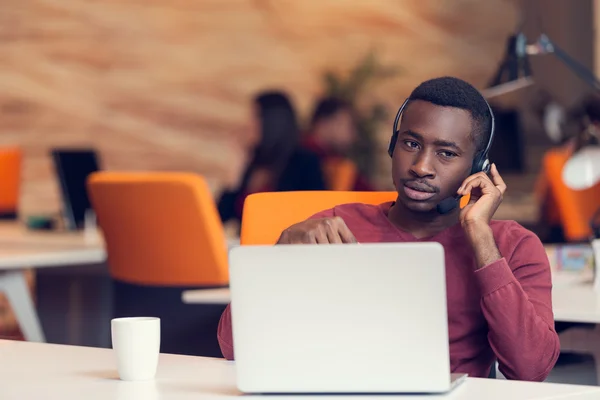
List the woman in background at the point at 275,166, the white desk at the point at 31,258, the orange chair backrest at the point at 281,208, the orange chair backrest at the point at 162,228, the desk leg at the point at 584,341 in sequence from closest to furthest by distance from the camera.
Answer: the orange chair backrest at the point at 281,208
the desk leg at the point at 584,341
the orange chair backrest at the point at 162,228
the white desk at the point at 31,258
the woman in background at the point at 275,166

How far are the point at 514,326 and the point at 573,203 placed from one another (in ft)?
11.6

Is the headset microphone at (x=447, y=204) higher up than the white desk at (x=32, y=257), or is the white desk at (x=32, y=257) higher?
the headset microphone at (x=447, y=204)

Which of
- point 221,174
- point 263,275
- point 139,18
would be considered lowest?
point 221,174

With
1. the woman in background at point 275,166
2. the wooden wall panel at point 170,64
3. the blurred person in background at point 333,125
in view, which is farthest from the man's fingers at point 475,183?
the wooden wall panel at point 170,64

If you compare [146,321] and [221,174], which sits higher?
[146,321]

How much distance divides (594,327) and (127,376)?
1319mm

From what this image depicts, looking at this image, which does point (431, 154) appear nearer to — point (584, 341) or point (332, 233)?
point (332, 233)

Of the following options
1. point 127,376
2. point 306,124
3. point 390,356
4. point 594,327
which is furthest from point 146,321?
point 306,124

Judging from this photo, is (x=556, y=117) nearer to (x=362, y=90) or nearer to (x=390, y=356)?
(x=362, y=90)

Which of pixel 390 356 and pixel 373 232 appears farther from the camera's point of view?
pixel 373 232

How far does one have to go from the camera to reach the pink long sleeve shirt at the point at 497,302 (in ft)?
5.70

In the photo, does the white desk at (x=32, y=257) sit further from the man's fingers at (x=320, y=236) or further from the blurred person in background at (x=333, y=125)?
the blurred person in background at (x=333, y=125)

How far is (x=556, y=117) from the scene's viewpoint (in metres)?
7.14

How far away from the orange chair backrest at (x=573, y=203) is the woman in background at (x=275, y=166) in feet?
3.98
